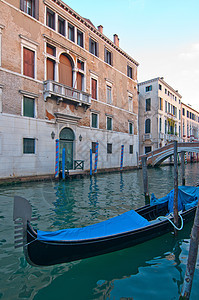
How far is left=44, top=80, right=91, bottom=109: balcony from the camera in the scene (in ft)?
37.7

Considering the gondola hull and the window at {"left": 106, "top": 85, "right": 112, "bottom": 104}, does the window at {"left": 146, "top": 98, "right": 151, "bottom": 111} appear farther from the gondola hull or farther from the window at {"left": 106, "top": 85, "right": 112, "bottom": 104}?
the gondola hull

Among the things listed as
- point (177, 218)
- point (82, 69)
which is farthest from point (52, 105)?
point (177, 218)

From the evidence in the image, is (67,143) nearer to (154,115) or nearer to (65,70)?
(65,70)

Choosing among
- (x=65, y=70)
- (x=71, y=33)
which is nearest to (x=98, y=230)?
(x=65, y=70)

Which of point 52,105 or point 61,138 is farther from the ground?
point 52,105

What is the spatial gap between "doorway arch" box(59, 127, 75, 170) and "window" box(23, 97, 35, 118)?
2.30m

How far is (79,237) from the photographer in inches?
109

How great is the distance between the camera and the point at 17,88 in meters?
10.4

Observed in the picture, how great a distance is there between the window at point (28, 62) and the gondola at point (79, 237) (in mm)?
9761

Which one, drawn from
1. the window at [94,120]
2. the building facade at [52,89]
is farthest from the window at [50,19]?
the window at [94,120]

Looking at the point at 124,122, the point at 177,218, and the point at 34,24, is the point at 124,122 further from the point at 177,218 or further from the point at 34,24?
the point at 177,218

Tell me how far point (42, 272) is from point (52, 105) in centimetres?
1042

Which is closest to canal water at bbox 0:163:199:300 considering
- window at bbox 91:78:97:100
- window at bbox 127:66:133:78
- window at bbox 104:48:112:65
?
window at bbox 91:78:97:100

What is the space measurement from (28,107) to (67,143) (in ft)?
11.4
